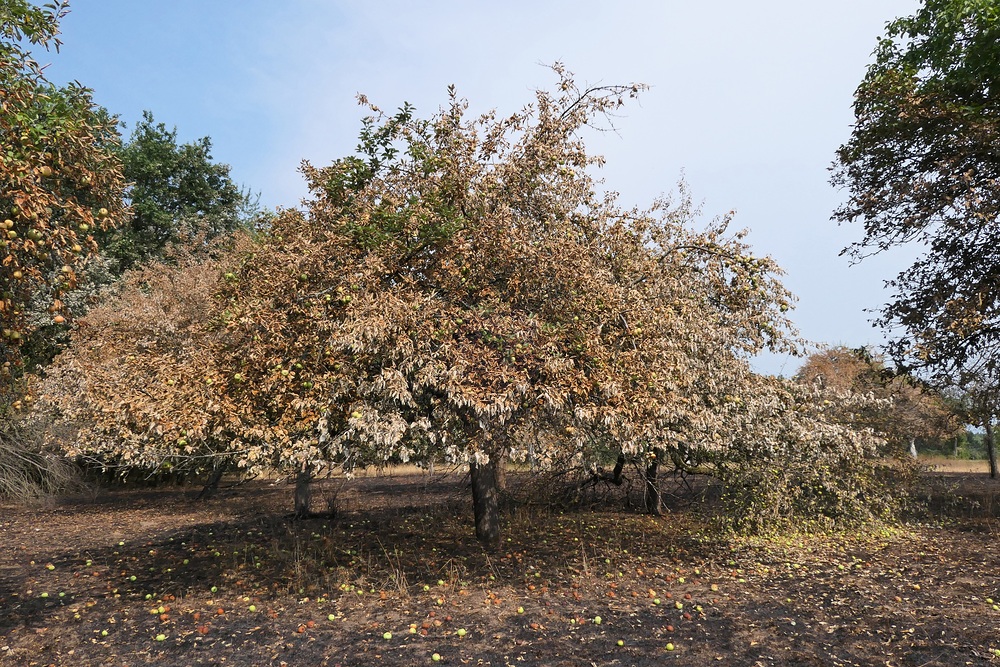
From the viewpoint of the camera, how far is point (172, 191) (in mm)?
37781

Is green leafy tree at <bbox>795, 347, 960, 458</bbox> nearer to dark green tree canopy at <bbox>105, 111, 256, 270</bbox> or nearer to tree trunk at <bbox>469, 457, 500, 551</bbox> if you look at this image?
tree trunk at <bbox>469, 457, 500, 551</bbox>

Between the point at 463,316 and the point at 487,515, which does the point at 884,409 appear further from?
the point at 463,316

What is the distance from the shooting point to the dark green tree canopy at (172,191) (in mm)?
35031

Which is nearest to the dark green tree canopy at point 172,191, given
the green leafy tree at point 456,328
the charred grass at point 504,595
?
the charred grass at point 504,595

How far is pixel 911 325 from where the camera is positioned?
637 inches

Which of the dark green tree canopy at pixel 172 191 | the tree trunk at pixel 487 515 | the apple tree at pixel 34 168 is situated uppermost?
the dark green tree canopy at pixel 172 191

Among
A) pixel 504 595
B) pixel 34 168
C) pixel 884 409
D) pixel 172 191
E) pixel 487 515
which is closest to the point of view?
pixel 34 168

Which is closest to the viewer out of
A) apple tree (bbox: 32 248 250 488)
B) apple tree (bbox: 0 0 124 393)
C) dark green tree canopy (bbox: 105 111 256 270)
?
apple tree (bbox: 0 0 124 393)

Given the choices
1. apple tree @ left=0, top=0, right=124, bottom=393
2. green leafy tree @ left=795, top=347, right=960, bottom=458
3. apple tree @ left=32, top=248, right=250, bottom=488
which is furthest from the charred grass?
apple tree @ left=0, top=0, right=124, bottom=393

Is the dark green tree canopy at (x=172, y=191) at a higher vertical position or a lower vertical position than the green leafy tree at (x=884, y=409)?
higher

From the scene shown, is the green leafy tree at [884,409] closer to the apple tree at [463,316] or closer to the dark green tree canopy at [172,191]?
the apple tree at [463,316]

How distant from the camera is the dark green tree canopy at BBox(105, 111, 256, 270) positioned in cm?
3503

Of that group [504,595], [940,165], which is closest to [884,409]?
[940,165]

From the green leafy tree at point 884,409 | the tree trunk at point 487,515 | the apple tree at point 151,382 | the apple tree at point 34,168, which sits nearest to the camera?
the apple tree at point 34,168
